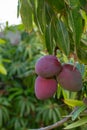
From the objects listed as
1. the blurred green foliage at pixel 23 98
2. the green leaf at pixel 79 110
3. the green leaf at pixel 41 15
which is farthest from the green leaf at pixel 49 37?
the blurred green foliage at pixel 23 98

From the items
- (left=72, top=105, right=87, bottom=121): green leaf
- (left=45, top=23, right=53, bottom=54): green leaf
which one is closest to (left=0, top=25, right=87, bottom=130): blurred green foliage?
(left=72, top=105, right=87, bottom=121): green leaf

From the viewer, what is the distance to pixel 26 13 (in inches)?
34.9

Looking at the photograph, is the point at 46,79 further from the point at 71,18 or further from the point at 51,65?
the point at 71,18

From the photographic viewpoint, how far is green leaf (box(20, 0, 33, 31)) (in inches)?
34.3

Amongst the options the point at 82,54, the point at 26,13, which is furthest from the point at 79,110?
the point at 26,13

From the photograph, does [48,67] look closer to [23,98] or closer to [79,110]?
[79,110]

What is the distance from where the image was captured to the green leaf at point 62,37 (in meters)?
0.83

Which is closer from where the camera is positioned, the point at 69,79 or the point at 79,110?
the point at 69,79

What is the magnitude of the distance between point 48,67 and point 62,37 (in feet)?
0.24

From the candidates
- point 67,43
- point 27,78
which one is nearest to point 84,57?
point 67,43

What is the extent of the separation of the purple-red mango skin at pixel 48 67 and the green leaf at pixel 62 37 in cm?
3

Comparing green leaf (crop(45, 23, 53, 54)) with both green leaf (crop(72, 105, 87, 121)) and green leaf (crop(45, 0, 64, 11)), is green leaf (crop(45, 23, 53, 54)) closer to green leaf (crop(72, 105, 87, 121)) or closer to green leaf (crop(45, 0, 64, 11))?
green leaf (crop(45, 0, 64, 11))

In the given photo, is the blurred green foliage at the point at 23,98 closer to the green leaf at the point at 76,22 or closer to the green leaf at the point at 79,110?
the green leaf at the point at 79,110

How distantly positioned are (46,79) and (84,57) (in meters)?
0.11
